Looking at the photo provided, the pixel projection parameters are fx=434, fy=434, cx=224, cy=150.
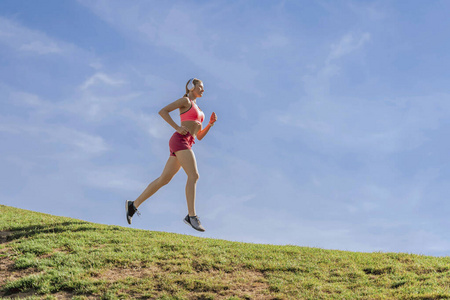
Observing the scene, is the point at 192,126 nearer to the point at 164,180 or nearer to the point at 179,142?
the point at 179,142

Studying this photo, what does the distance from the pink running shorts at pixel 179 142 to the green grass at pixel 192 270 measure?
2.34 meters

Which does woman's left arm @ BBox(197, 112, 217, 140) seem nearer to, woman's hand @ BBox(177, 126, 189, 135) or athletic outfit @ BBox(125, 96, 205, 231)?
athletic outfit @ BBox(125, 96, 205, 231)

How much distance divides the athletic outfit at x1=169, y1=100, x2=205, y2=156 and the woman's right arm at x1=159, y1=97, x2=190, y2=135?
218 mm

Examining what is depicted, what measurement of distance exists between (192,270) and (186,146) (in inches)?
139

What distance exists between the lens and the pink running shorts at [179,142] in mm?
11148

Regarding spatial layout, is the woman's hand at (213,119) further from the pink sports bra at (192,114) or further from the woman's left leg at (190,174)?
the woman's left leg at (190,174)

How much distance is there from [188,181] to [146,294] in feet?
12.6

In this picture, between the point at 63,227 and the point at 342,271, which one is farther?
the point at 63,227

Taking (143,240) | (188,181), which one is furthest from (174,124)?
(143,240)

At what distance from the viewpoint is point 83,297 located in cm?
764

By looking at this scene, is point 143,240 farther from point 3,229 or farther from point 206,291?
point 3,229

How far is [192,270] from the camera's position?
8.73 metres

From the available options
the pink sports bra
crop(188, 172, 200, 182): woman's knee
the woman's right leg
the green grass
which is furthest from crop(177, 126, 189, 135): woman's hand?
the green grass

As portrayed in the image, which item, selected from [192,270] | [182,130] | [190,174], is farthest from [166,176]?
[192,270]
